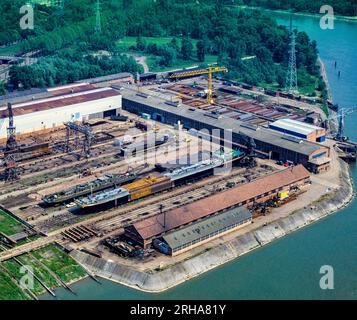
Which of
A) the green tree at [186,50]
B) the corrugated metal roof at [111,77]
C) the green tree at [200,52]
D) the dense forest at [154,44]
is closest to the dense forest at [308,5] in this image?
the dense forest at [154,44]

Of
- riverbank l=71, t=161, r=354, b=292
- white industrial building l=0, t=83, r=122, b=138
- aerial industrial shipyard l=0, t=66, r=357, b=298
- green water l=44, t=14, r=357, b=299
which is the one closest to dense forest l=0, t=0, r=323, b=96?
aerial industrial shipyard l=0, t=66, r=357, b=298

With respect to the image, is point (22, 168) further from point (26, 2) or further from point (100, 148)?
point (26, 2)

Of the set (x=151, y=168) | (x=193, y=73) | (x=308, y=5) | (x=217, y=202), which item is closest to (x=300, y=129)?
(x=151, y=168)

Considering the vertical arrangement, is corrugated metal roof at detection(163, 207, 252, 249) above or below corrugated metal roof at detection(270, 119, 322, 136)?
below

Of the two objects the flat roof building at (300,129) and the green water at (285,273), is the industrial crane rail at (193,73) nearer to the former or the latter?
the flat roof building at (300,129)

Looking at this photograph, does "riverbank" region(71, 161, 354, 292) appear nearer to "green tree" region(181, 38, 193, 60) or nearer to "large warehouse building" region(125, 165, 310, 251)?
"large warehouse building" region(125, 165, 310, 251)

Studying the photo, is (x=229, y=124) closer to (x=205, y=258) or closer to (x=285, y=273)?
(x=205, y=258)

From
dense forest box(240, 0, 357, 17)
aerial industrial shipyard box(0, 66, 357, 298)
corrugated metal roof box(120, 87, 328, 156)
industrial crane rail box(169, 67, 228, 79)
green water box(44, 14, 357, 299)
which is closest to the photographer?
green water box(44, 14, 357, 299)
